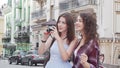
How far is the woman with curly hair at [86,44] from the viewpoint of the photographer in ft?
15.1

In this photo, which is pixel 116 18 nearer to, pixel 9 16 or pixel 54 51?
pixel 54 51

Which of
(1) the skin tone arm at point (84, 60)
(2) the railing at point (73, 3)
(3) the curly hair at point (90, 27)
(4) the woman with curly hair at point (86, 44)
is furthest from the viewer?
(2) the railing at point (73, 3)

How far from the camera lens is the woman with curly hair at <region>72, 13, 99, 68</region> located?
461 cm

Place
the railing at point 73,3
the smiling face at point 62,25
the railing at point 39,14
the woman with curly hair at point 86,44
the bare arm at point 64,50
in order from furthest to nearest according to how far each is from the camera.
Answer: the railing at point 39,14
the railing at point 73,3
the smiling face at point 62,25
the bare arm at point 64,50
the woman with curly hair at point 86,44

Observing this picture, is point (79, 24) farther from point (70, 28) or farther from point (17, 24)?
point (17, 24)

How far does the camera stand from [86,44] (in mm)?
4715

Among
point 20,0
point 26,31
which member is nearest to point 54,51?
point 26,31

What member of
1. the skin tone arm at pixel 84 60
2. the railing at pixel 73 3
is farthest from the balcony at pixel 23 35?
the skin tone arm at pixel 84 60

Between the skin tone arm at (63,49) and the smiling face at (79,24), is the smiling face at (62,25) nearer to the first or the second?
the skin tone arm at (63,49)

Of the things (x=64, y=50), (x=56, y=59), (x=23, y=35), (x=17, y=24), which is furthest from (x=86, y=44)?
(x=17, y=24)

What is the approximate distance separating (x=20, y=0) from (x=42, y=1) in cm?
1266

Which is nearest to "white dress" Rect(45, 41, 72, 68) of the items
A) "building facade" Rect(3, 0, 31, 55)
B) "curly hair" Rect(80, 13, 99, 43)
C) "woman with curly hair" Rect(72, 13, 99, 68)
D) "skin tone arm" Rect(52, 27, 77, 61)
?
"skin tone arm" Rect(52, 27, 77, 61)

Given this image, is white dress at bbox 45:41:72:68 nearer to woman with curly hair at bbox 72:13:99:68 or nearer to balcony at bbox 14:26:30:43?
woman with curly hair at bbox 72:13:99:68

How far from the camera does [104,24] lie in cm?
3322
